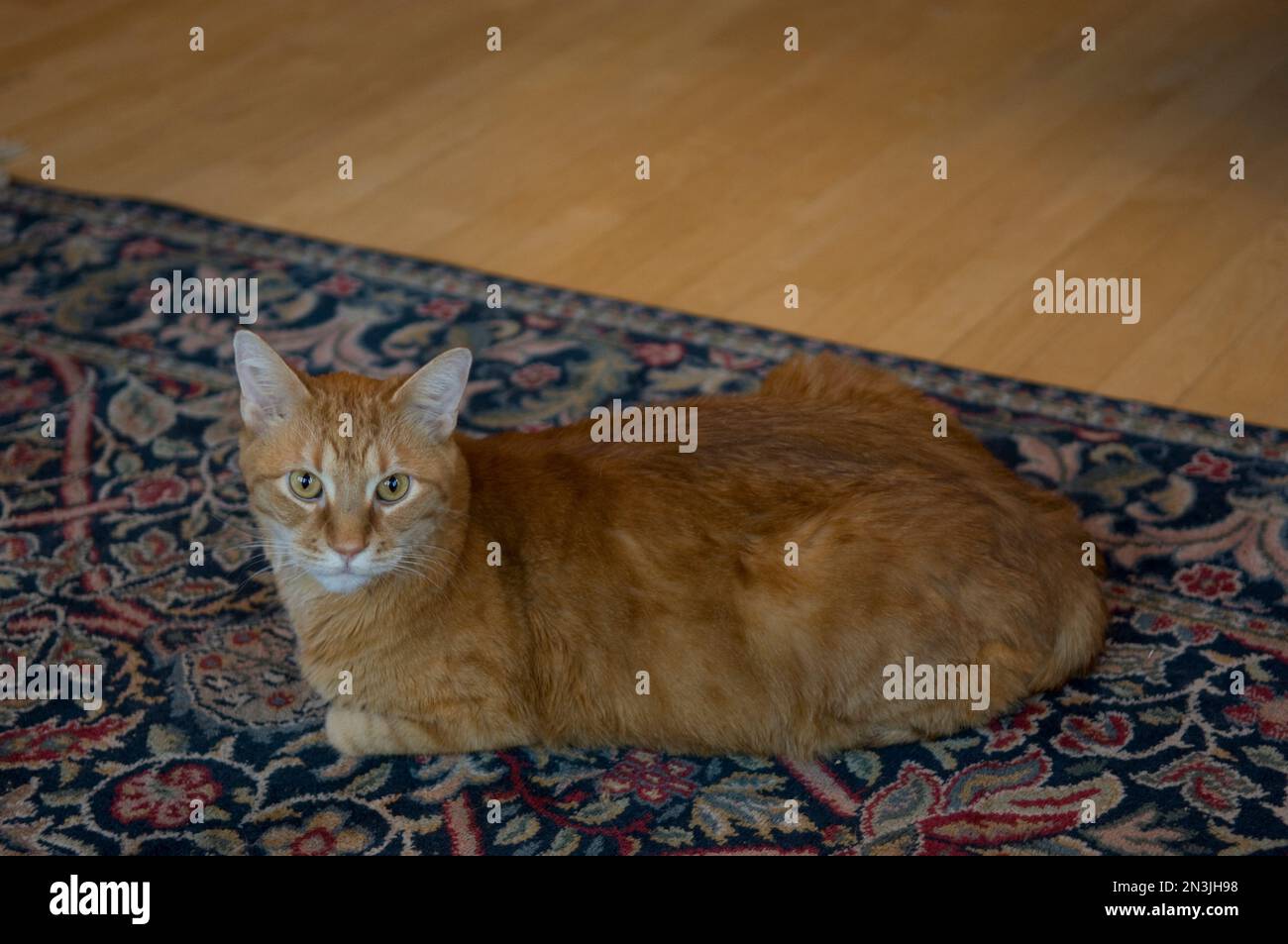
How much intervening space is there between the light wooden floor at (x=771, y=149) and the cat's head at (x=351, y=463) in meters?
1.46

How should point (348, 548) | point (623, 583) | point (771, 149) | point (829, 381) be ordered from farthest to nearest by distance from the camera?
point (771, 149), point (829, 381), point (623, 583), point (348, 548)

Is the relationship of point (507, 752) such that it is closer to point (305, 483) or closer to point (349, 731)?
point (349, 731)

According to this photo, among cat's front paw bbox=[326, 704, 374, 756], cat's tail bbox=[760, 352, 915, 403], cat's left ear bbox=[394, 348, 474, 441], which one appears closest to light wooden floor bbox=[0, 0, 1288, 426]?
cat's tail bbox=[760, 352, 915, 403]

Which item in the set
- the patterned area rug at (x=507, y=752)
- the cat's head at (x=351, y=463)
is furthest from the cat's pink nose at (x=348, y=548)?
the patterned area rug at (x=507, y=752)

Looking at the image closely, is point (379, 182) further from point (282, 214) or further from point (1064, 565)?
point (1064, 565)

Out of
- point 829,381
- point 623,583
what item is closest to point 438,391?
point 623,583

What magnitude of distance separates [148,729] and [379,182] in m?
2.09

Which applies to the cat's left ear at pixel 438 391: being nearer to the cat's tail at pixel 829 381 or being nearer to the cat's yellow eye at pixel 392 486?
the cat's yellow eye at pixel 392 486

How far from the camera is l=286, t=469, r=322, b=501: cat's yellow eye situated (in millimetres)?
2133

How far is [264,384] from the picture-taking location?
2.15m

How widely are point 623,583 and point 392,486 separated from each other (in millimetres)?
345

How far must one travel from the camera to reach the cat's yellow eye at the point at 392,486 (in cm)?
214

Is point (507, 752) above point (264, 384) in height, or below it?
below

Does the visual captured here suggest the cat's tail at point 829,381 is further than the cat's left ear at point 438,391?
Yes
